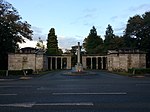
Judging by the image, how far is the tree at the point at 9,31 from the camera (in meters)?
76.9

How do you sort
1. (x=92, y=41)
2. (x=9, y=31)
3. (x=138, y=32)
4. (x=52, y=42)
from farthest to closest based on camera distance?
(x=92, y=41) → (x=52, y=42) → (x=138, y=32) → (x=9, y=31)

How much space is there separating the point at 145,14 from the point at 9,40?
4138 centimetres

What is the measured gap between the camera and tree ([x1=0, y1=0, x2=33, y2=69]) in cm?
7688

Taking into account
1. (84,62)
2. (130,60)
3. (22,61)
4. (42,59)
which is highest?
(42,59)

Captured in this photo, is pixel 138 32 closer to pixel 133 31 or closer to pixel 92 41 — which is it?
pixel 133 31

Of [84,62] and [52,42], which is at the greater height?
[52,42]

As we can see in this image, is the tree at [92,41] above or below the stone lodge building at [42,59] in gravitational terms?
above

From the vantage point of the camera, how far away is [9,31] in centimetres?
7931

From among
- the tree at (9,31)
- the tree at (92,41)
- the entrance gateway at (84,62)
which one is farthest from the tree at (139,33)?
the tree at (92,41)

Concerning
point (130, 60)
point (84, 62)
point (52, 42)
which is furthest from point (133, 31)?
point (52, 42)

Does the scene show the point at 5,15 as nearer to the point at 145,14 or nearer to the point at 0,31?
the point at 0,31

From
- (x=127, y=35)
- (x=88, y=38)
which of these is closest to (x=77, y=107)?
(x=127, y=35)

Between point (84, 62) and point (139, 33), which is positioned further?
point (84, 62)

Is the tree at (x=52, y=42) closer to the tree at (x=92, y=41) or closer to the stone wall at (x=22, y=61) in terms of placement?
the tree at (x=92, y=41)
